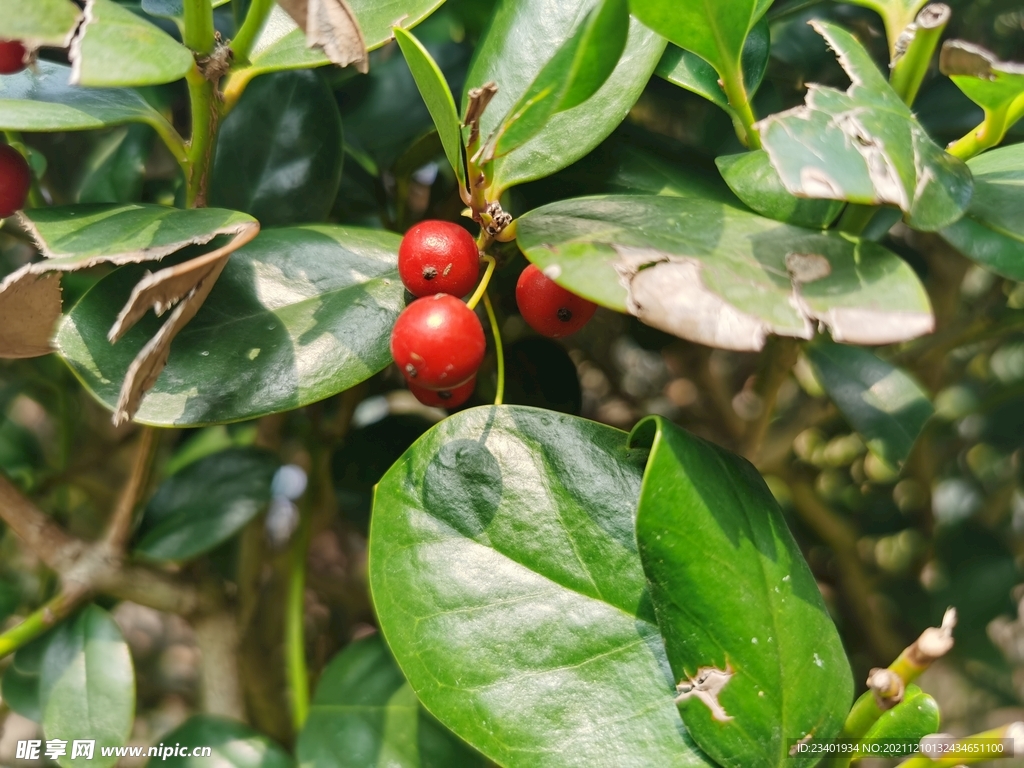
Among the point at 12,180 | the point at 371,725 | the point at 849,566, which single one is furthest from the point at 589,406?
the point at 12,180

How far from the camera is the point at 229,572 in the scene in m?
0.98

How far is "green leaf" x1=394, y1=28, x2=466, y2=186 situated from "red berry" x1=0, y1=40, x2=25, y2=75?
0.80ft

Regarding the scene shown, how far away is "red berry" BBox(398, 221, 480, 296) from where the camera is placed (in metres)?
0.47

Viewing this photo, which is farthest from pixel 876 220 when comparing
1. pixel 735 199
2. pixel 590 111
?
pixel 590 111

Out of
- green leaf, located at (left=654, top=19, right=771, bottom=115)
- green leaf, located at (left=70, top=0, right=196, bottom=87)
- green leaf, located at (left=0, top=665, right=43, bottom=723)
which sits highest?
green leaf, located at (left=654, top=19, right=771, bottom=115)

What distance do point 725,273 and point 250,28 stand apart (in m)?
0.34

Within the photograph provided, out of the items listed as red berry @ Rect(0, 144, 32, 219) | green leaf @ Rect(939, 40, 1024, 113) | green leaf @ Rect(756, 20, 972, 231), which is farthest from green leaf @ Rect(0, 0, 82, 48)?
green leaf @ Rect(939, 40, 1024, 113)

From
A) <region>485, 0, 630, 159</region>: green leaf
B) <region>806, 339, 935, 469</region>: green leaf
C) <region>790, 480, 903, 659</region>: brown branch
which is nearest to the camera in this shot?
<region>485, 0, 630, 159</region>: green leaf

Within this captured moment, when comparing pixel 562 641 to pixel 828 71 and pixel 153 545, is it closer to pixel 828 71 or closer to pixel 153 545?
pixel 153 545

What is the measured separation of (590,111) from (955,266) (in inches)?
30.3

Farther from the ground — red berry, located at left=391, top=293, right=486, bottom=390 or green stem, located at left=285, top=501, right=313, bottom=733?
red berry, located at left=391, top=293, right=486, bottom=390

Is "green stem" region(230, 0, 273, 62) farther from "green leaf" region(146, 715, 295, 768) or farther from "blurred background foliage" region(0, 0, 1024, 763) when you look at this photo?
"green leaf" region(146, 715, 295, 768)

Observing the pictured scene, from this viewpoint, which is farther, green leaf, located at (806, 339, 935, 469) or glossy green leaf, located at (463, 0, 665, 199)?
green leaf, located at (806, 339, 935, 469)

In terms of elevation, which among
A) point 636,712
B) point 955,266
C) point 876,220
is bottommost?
point 636,712
